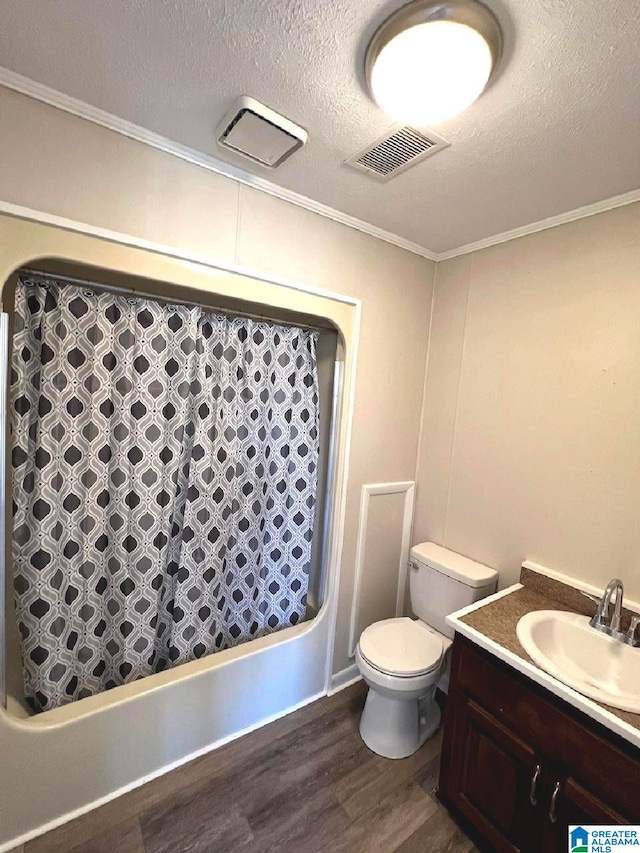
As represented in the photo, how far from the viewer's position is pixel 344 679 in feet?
6.93

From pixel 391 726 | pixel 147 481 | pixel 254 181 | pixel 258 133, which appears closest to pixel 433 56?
pixel 258 133

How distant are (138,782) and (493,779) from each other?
1354 mm

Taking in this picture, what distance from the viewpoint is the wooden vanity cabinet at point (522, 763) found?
41.1 inches

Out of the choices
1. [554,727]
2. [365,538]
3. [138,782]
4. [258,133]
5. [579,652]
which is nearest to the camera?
[554,727]

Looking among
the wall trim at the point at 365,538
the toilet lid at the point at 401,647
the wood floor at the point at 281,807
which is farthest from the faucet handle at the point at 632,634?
the wall trim at the point at 365,538

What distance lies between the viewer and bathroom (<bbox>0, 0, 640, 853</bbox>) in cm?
101

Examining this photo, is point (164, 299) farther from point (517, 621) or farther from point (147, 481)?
point (517, 621)

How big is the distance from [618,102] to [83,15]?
1378 millimetres

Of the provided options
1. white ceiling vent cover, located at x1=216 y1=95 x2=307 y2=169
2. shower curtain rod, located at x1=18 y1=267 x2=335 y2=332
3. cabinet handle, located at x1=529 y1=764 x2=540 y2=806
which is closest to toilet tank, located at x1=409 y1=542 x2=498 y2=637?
cabinet handle, located at x1=529 y1=764 x2=540 y2=806

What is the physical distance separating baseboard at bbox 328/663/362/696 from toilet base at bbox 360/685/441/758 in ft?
0.88

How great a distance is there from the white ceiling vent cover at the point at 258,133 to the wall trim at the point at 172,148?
134 mm

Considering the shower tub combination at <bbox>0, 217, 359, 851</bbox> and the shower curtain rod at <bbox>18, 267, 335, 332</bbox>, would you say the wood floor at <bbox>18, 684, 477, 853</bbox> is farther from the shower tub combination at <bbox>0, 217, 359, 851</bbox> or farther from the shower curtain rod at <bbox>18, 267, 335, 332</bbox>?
the shower curtain rod at <bbox>18, 267, 335, 332</bbox>

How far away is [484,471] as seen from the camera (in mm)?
1947

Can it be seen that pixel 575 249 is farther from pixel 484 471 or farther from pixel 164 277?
pixel 164 277
